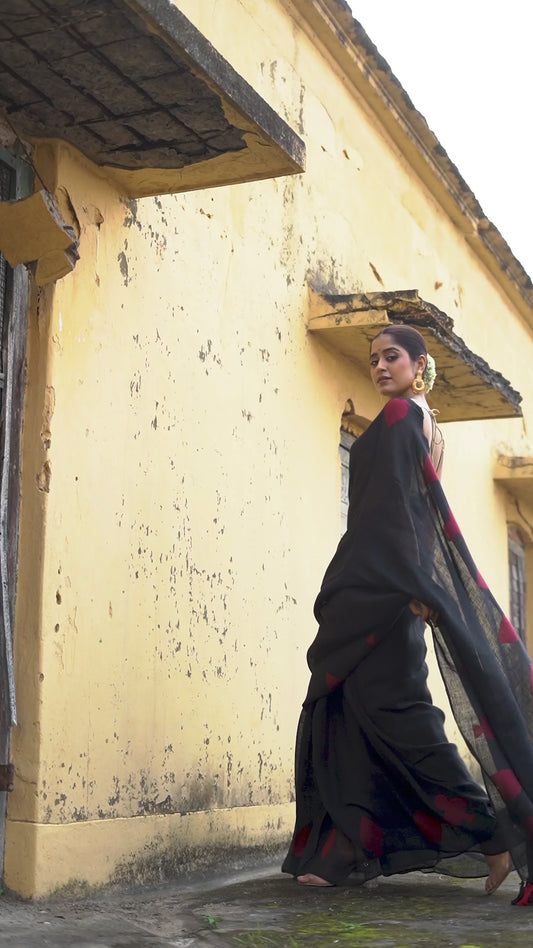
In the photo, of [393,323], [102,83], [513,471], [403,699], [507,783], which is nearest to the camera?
[102,83]

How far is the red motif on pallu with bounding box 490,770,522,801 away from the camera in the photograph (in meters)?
3.88

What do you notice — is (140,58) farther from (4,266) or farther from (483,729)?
(483,729)

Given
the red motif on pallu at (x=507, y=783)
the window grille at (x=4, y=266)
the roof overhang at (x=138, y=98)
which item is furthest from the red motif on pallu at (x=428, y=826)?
the roof overhang at (x=138, y=98)

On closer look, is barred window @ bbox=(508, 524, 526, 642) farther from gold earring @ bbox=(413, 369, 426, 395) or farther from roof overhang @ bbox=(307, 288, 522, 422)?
gold earring @ bbox=(413, 369, 426, 395)

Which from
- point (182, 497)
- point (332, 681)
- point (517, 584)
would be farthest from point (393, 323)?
point (517, 584)

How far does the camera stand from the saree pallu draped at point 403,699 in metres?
3.99

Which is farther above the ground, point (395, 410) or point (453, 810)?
point (395, 410)

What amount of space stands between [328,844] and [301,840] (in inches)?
5.7

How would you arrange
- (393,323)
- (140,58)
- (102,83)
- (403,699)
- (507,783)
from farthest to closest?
(393,323) < (403,699) < (507,783) < (102,83) < (140,58)

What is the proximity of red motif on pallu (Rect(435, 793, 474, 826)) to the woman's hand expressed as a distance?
1.88 ft

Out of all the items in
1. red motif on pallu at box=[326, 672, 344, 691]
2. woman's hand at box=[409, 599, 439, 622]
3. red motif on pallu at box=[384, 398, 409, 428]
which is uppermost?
red motif on pallu at box=[384, 398, 409, 428]

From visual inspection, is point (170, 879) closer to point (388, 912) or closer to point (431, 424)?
point (388, 912)

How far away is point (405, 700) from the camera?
413 cm

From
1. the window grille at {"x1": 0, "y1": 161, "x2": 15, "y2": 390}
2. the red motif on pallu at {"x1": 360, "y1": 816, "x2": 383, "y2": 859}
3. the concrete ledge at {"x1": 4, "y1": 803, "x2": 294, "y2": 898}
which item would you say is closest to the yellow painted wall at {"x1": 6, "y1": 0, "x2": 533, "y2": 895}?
the concrete ledge at {"x1": 4, "y1": 803, "x2": 294, "y2": 898}
